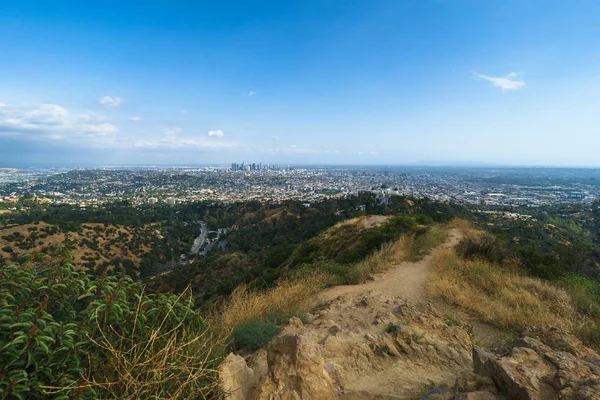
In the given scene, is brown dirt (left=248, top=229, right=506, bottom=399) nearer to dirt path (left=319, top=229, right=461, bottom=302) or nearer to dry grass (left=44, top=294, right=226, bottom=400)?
dirt path (left=319, top=229, right=461, bottom=302)

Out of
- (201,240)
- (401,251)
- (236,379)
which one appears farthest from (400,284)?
(201,240)

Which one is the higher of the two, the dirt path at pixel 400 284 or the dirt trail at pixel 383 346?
the dirt trail at pixel 383 346

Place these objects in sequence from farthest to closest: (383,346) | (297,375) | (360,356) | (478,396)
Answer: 1. (383,346)
2. (360,356)
3. (297,375)
4. (478,396)

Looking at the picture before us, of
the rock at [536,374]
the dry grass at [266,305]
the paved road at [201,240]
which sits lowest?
the paved road at [201,240]

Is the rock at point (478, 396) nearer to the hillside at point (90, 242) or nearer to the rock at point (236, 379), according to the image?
the rock at point (236, 379)

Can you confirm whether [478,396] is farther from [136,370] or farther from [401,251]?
[401,251]

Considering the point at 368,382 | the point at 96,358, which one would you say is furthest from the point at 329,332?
the point at 96,358

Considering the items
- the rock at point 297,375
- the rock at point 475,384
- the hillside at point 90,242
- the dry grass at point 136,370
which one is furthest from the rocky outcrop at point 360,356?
the hillside at point 90,242
